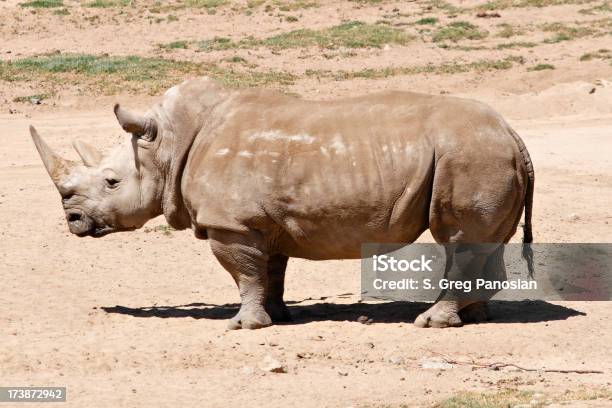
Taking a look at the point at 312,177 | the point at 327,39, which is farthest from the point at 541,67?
the point at 312,177

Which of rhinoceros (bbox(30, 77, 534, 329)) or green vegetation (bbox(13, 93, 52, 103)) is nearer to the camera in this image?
rhinoceros (bbox(30, 77, 534, 329))

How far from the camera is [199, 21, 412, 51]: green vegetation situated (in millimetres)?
31406

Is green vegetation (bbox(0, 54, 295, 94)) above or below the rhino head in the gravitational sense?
below

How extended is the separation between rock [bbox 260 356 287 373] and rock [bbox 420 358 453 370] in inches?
41.9

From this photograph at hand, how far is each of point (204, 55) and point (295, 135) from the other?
777 inches

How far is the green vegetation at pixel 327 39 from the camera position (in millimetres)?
31406

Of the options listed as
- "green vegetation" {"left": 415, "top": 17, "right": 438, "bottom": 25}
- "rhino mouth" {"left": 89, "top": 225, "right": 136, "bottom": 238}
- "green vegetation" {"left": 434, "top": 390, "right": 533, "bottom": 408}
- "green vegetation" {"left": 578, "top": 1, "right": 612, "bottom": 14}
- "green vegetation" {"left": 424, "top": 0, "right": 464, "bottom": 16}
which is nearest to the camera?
"green vegetation" {"left": 434, "top": 390, "right": 533, "bottom": 408}

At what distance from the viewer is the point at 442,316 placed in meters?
11.1

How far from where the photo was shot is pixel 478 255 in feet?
35.9

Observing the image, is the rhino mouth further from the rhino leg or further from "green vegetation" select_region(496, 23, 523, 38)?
"green vegetation" select_region(496, 23, 523, 38)

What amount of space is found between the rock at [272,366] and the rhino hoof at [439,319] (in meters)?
1.59

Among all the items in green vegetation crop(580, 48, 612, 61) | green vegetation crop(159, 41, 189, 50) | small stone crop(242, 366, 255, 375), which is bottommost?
green vegetation crop(159, 41, 189, 50)

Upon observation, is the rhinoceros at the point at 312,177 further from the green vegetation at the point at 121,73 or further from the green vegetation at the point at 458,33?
the green vegetation at the point at 458,33

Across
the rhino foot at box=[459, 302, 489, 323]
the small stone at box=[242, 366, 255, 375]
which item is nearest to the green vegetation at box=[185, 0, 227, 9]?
the rhino foot at box=[459, 302, 489, 323]
